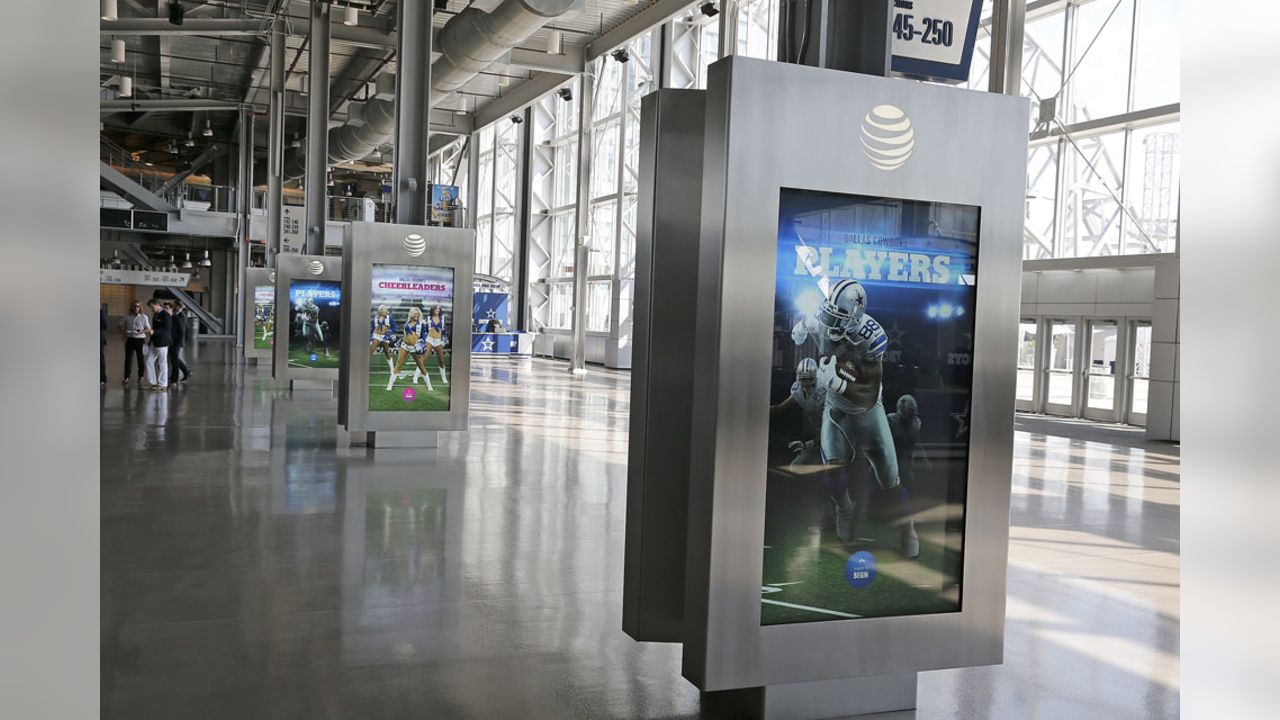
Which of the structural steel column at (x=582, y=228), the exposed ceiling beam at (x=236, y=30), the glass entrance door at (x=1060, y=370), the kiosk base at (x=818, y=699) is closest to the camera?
the kiosk base at (x=818, y=699)

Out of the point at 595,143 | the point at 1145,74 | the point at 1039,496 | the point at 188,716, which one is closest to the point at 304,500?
the point at 188,716

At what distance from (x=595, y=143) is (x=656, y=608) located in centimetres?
3199

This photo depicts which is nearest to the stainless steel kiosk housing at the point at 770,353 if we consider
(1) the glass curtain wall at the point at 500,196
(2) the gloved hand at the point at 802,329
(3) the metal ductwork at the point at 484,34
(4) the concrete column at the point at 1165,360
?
(2) the gloved hand at the point at 802,329

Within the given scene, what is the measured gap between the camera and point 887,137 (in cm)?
401

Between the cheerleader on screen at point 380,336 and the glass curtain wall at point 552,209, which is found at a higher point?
the glass curtain wall at point 552,209

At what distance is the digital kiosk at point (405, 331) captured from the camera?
476 inches

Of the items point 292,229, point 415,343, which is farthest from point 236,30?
point 415,343

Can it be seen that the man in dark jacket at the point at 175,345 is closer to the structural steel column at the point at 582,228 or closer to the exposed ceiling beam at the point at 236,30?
the exposed ceiling beam at the point at 236,30

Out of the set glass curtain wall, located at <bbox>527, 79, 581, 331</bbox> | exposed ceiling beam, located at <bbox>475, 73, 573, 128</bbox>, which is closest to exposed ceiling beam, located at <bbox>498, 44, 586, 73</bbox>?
exposed ceiling beam, located at <bbox>475, 73, 573, 128</bbox>

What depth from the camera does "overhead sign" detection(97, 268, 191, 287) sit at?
125 ft

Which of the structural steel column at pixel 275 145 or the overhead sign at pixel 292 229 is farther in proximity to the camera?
the overhead sign at pixel 292 229

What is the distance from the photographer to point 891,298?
4.12 meters

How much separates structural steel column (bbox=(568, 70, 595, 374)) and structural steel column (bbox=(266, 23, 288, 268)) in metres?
7.76

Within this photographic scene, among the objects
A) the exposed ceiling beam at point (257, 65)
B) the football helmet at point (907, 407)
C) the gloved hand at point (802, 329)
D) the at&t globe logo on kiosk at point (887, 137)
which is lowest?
the football helmet at point (907, 407)
